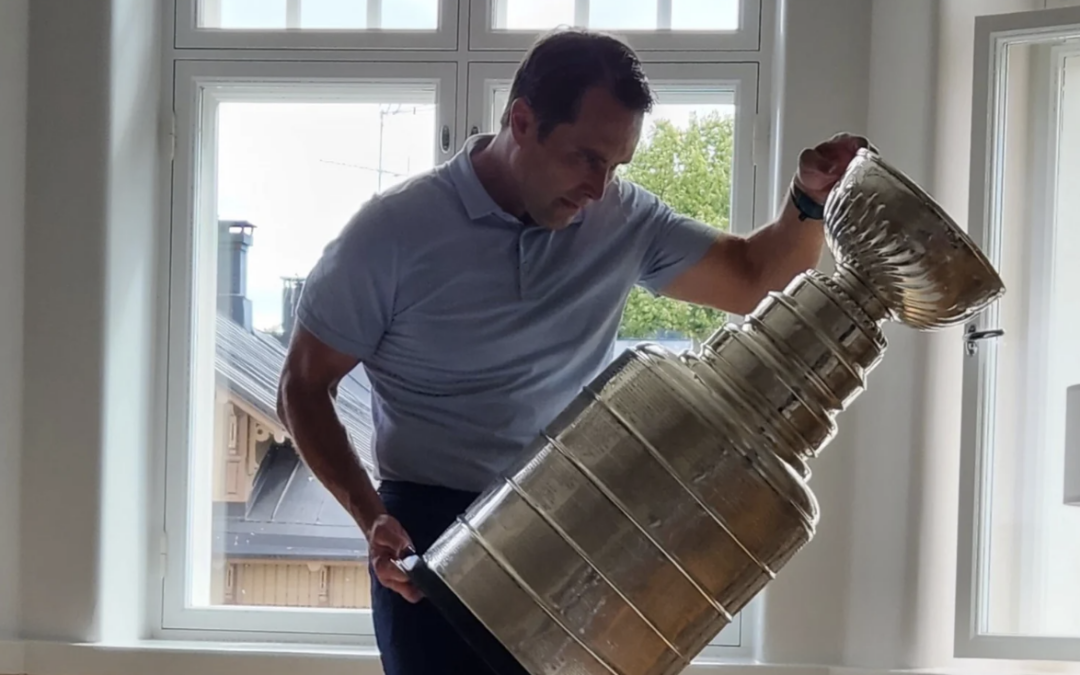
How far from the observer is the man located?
3.67 feet

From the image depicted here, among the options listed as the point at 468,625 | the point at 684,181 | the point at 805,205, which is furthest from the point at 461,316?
the point at 684,181

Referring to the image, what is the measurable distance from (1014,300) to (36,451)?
1578mm

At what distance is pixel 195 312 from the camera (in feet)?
6.32

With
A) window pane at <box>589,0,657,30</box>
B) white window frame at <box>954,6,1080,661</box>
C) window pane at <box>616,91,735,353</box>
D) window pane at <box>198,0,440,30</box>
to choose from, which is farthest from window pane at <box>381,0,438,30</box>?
white window frame at <box>954,6,1080,661</box>

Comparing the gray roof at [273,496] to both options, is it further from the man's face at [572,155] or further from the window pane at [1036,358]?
the window pane at [1036,358]

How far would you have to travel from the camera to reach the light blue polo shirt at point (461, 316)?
1.14m

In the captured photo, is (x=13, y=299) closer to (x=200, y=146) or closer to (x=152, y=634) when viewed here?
(x=200, y=146)

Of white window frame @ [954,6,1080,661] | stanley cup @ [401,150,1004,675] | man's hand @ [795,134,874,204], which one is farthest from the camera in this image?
white window frame @ [954,6,1080,661]

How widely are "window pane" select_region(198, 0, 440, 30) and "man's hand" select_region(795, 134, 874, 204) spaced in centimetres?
101

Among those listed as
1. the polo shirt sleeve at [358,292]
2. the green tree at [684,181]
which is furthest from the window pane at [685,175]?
the polo shirt sleeve at [358,292]

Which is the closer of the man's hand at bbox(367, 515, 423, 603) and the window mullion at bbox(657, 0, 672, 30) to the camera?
the man's hand at bbox(367, 515, 423, 603)

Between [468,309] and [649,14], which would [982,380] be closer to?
[649,14]

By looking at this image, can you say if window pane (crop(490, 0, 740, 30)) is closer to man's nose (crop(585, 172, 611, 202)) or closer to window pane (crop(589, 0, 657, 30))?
window pane (crop(589, 0, 657, 30))

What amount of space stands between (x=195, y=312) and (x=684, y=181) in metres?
0.88
